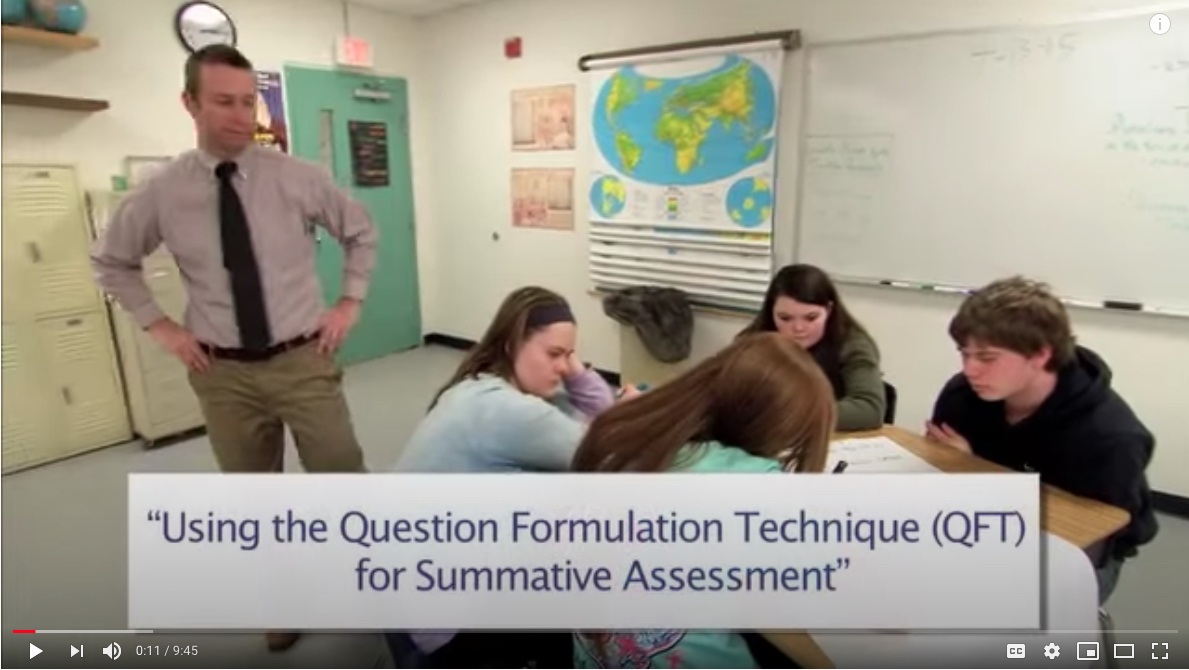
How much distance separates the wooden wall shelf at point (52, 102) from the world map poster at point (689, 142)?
2353 mm

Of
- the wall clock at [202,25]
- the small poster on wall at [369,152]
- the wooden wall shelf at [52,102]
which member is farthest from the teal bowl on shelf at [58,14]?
the small poster on wall at [369,152]

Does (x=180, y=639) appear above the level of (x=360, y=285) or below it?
below

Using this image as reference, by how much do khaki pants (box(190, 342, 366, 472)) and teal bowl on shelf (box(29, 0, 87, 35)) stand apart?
2265mm

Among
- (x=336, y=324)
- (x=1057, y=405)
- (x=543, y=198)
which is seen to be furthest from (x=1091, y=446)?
(x=543, y=198)

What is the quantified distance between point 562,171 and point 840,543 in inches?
136

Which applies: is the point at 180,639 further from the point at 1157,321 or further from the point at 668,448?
the point at 1157,321

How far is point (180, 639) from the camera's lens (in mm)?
1144

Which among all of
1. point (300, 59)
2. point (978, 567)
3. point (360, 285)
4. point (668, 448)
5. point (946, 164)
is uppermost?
point (300, 59)

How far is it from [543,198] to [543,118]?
0.46m

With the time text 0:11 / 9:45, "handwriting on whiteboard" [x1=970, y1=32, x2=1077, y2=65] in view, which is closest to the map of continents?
"handwriting on whiteboard" [x1=970, y1=32, x2=1077, y2=65]

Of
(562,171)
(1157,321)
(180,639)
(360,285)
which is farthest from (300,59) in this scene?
(1157,321)

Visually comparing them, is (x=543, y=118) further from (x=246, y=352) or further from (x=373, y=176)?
(x=246, y=352)

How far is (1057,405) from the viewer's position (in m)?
1.32

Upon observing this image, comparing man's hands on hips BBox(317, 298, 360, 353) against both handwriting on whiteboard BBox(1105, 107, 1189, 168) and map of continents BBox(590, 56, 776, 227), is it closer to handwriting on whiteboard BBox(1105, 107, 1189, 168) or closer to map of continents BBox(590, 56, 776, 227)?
map of continents BBox(590, 56, 776, 227)
